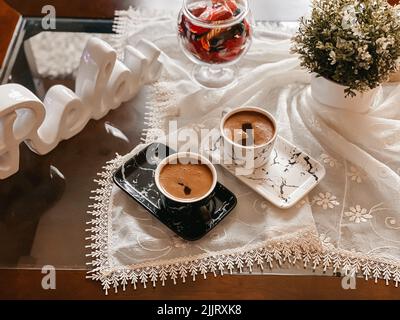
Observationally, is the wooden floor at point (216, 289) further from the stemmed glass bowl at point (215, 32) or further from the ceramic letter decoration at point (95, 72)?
the stemmed glass bowl at point (215, 32)

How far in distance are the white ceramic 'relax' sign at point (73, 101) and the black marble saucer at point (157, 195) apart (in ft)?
0.46

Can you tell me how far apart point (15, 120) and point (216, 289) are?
47 cm

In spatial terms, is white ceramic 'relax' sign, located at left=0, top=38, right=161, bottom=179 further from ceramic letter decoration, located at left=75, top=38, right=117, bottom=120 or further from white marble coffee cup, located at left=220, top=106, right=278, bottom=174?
white marble coffee cup, located at left=220, top=106, right=278, bottom=174

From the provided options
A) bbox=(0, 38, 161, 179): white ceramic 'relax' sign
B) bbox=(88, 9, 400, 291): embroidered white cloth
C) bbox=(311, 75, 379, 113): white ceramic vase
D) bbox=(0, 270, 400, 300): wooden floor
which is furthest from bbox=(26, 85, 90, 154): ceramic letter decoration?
bbox=(311, 75, 379, 113): white ceramic vase

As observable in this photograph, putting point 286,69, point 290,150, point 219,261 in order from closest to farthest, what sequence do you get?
point 219,261, point 290,150, point 286,69

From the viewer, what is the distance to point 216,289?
3.03 ft

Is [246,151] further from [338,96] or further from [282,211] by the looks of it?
[338,96]

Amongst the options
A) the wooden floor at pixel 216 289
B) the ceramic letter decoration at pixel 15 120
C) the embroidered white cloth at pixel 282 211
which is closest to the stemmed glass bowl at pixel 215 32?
the embroidered white cloth at pixel 282 211

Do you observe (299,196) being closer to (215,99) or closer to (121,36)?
(215,99)

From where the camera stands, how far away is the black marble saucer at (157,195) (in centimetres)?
97

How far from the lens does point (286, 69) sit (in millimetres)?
1197

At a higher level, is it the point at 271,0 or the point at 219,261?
the point at 271,0

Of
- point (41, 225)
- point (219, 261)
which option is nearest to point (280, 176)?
point (219, 261)

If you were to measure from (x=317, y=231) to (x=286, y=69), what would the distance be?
15.6 inches
